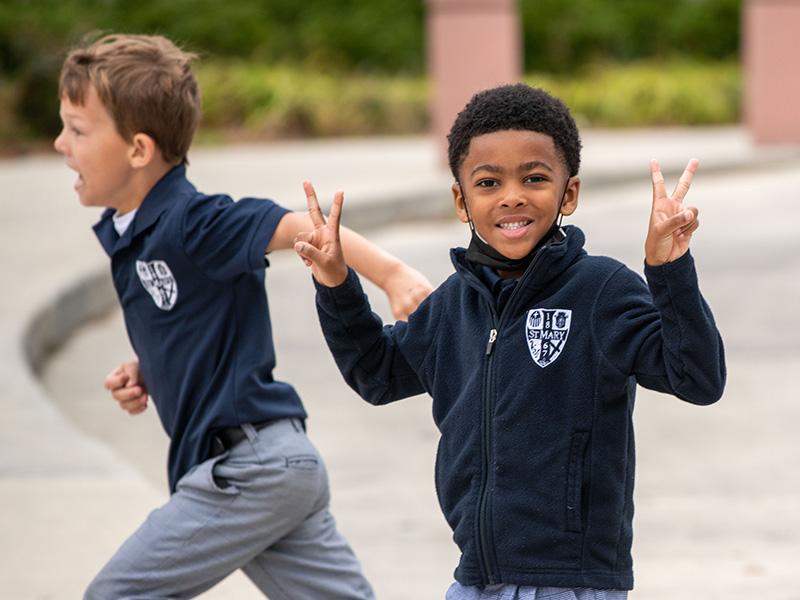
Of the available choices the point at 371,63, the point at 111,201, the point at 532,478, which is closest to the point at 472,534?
the point at 532,478

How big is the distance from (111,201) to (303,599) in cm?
103

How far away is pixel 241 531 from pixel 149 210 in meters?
0.77

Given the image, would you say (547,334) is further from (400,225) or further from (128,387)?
(400,225)

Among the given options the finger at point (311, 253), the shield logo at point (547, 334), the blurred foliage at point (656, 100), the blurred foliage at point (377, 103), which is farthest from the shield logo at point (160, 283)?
the blurred foliage at point (656, 100)

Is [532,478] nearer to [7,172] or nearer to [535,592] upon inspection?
[535,592]

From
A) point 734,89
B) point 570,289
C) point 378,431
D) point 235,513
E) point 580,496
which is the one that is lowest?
point 734,89

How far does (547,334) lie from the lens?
2.70 m

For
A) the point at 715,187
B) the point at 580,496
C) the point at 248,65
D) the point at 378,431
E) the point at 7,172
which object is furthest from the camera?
the point at 248,65

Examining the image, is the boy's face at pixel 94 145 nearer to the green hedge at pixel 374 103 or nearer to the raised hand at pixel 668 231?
the raised hand at pixel 668 231

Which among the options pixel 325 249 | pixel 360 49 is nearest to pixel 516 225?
pixel 325 249

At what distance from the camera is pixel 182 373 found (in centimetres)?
344

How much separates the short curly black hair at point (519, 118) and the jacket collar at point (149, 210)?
95 centimetres

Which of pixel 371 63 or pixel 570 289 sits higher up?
pixel 570 289

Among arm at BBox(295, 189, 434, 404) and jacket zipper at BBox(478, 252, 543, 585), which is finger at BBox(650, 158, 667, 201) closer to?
jacket zipper at BBox(478, 252, 543, 585)
